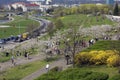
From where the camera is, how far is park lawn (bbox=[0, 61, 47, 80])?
973 inches

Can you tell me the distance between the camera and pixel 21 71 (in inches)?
1034

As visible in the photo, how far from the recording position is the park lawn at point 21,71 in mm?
24703

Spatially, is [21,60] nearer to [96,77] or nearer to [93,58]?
[93,58]

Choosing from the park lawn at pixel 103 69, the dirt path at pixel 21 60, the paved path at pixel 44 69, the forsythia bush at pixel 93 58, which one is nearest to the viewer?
the paved path at pixel 44 69

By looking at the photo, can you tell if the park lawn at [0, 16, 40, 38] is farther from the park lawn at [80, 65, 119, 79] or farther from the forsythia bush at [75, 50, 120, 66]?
the park lawn at [80, 65, 119, 79]

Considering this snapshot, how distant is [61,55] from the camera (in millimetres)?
32562

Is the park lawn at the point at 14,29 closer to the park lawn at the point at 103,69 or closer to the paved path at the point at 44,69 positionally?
the paved path at the point at 44,69

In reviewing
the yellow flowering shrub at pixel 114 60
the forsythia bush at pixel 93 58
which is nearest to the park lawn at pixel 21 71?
the forsythia bush at pixel 93 58

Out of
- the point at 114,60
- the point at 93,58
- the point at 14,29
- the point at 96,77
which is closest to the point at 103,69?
the point at 114,60

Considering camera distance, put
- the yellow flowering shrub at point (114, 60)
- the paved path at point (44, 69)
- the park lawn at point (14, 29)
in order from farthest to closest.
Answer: the park lawn at point (14, 29) → the yellow flowering shrub at point (114, 60) → the paved path at point (44, 69)

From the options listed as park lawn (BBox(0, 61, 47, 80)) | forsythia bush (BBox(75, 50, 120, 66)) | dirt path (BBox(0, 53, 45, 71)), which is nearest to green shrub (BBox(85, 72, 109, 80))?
park lawn (BBox(0, 61, 47, 80))

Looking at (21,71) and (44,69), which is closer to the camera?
(21,71)

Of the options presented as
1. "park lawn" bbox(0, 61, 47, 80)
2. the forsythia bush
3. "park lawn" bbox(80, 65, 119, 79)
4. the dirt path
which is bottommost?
the dirt path

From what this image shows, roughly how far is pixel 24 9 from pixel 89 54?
457 ft
